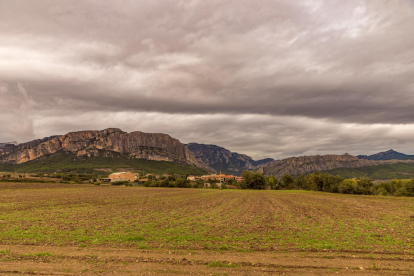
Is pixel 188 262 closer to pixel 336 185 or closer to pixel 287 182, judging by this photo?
pixel 336 185

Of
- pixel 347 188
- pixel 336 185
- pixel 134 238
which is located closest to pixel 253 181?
pixel 336 185

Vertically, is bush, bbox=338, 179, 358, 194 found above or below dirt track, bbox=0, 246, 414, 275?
below

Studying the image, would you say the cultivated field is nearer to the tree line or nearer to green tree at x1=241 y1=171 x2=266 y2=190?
the tree line

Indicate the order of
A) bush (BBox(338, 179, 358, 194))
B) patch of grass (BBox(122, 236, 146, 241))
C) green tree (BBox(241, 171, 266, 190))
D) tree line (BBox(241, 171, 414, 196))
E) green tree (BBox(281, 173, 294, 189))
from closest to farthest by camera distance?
1. patch of grass (BBox(122, 236, 146, 241))
2. tree line (BBox(241, 171, 414, 196))
3. bush (BBox(338, 179, 358, 194))
4. green tree (BBox(241, 171, 266, 190))
5. green tree (BBox(281, 173, 294, 189))

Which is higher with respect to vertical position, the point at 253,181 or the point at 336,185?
the point at 253,181

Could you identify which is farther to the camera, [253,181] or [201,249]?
[253,181]

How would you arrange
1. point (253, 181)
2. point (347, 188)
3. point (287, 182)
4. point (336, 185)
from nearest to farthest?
point (347, 188)
point (336, 185)
point (253, 181)
point (287, 182)

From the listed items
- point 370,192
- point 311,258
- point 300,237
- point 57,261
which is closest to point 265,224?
point 300,237

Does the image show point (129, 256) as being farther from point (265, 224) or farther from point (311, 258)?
point (265, 224)

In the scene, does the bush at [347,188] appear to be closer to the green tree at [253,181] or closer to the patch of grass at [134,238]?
the green tree at [253,181]

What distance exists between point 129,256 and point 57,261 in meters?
3.71

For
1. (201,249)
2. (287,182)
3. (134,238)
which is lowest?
(287,182)

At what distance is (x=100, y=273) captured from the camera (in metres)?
11.3

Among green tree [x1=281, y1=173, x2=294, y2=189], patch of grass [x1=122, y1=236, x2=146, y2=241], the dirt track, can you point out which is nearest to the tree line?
green tree [x1=281, y1=173, x2=294, y2=189]
